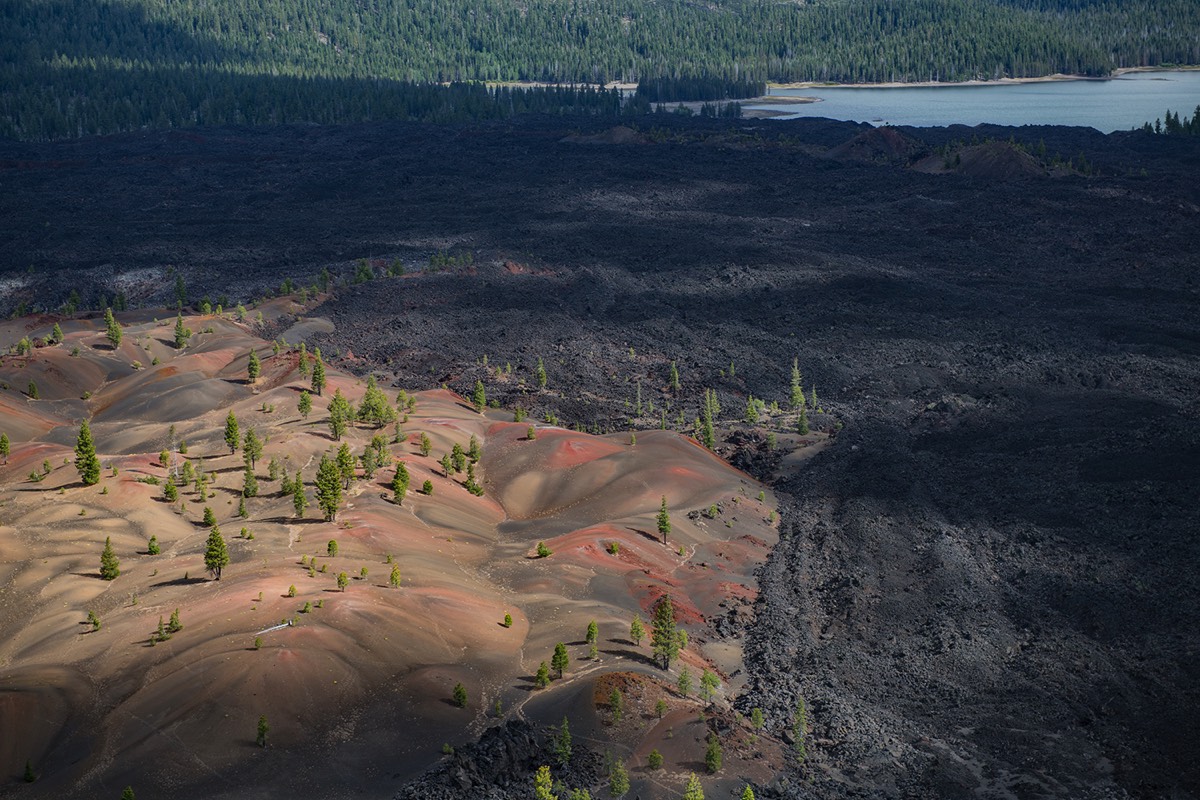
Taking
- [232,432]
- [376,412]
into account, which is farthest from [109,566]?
[376,412]

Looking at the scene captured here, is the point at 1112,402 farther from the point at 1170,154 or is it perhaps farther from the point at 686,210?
the point at 1170,154

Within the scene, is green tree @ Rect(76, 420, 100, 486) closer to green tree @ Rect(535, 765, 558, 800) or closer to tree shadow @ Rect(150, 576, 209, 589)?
tree shadow @ Rect(150, 576, 209, 589)

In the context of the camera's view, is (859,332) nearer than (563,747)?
No

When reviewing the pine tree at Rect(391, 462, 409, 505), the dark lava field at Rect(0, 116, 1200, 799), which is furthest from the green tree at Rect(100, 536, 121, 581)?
the dark lava field at Rect(0, 116, 1200, 799)

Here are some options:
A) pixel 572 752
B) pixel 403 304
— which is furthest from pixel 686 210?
pixel 572 752

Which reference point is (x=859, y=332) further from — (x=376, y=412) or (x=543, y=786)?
(x=543, y=786)
